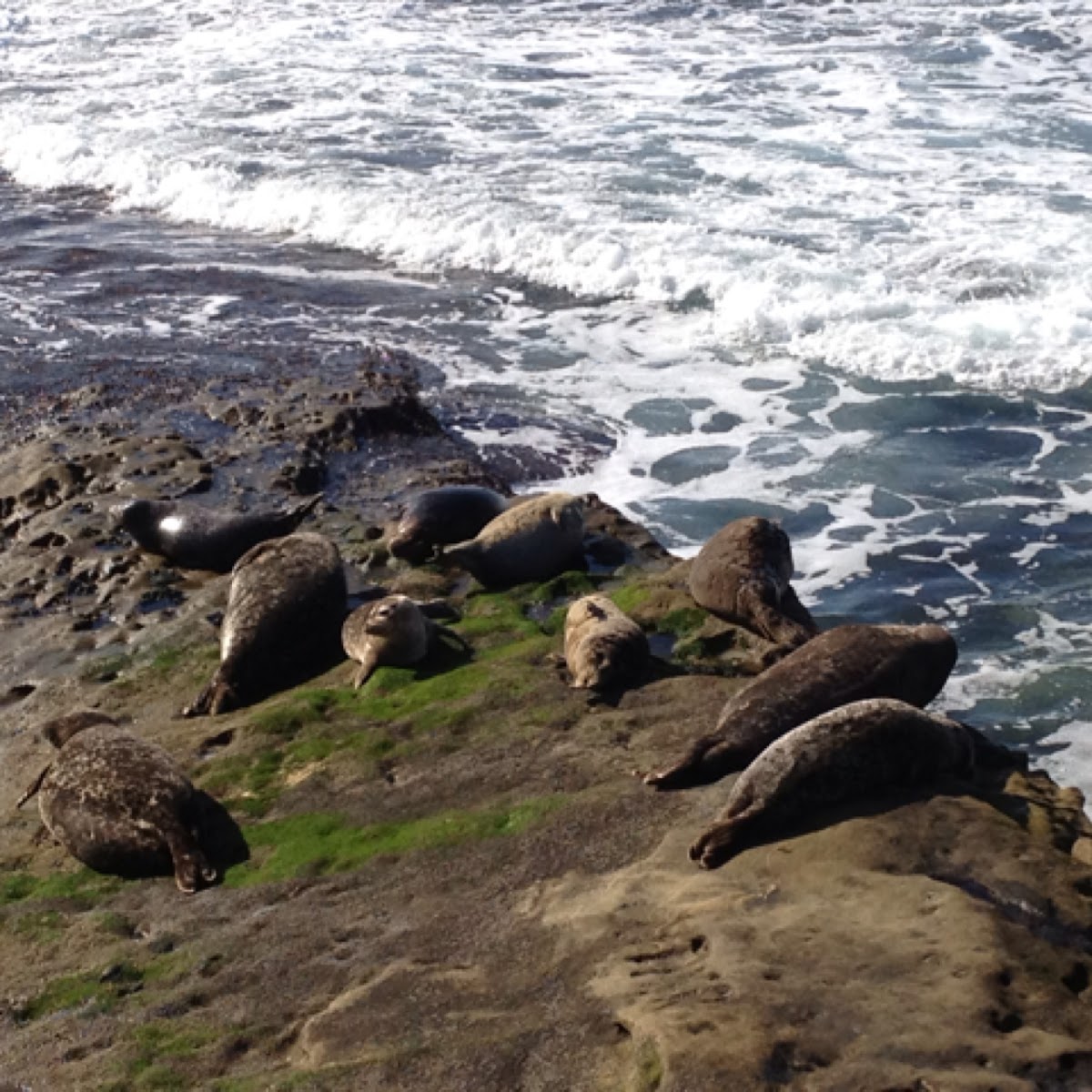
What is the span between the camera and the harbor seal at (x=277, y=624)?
29.2 ft

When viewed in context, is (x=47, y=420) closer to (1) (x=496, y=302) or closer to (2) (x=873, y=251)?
(1) (x=496, y=302)

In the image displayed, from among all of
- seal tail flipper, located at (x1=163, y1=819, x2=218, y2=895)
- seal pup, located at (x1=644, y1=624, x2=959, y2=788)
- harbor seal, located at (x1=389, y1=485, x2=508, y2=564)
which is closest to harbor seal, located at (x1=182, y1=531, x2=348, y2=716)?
harbor seal, located at (x1=389, y1=485, x2=508, y2=564)

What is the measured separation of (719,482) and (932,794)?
21.7 feet

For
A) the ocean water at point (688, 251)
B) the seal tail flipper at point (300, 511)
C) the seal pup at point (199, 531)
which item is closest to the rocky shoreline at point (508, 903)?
the seal pup at point (199, 531)

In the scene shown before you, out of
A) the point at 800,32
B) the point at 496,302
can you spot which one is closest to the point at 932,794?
the point at 496,302

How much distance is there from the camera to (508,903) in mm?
6273

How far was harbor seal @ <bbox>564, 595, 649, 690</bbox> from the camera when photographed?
320 inches

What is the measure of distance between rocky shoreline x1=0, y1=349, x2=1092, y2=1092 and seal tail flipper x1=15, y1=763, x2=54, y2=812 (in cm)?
13

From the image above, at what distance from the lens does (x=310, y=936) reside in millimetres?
6344

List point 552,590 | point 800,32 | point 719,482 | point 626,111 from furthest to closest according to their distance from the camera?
point 800,32, point 626,111, point 719,482, point 552,590

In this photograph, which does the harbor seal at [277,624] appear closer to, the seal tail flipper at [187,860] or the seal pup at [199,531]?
the seal pup at [199,531]

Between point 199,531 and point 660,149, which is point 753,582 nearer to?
point 199,531

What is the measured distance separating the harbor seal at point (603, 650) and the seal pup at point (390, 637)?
2.75ft

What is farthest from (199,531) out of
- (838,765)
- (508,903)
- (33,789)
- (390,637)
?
(838,765)
